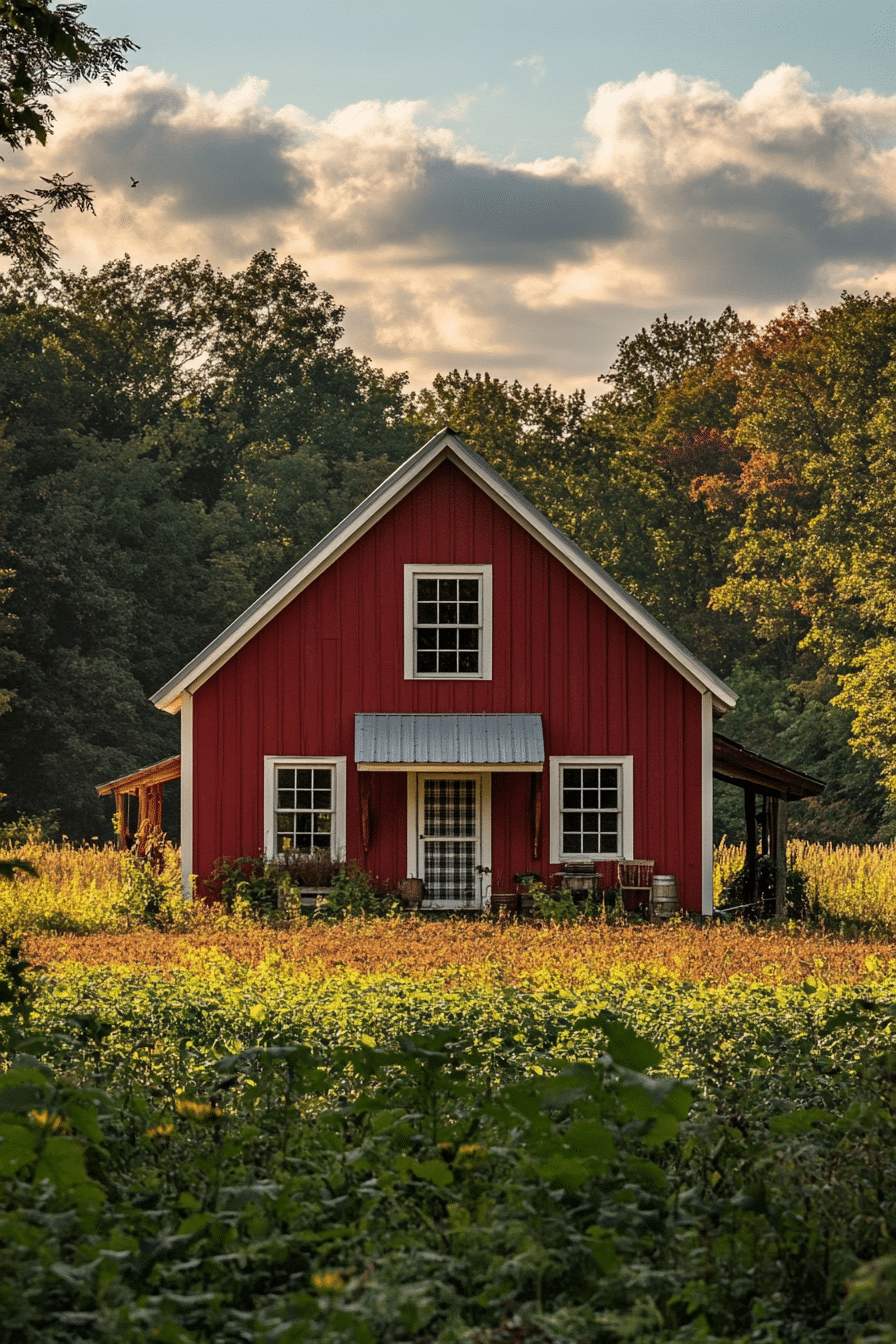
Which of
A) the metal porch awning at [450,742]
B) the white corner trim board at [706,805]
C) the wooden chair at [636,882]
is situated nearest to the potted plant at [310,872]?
the metal porch awning at [450,742]

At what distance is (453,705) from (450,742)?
812 mm

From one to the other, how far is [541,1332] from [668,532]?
47.2 m

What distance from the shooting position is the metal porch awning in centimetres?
1920

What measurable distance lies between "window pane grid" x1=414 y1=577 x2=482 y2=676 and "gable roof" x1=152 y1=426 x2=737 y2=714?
119cm

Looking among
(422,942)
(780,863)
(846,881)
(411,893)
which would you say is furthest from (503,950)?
(846,881)

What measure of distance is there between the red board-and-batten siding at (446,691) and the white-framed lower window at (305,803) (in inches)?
5.6

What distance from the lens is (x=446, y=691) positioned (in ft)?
66.3

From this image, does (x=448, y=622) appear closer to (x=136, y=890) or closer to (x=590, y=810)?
(x=590, y=810)

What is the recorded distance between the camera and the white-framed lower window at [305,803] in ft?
65.5

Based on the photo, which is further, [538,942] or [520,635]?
[520,635]

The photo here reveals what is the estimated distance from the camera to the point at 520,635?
2020 cm

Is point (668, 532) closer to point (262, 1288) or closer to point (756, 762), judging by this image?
point (756, 762)

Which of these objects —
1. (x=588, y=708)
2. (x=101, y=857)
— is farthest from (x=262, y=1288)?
(x=101, y=857)

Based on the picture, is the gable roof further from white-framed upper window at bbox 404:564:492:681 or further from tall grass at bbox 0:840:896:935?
tall grass at bbox 0:840:896:935
